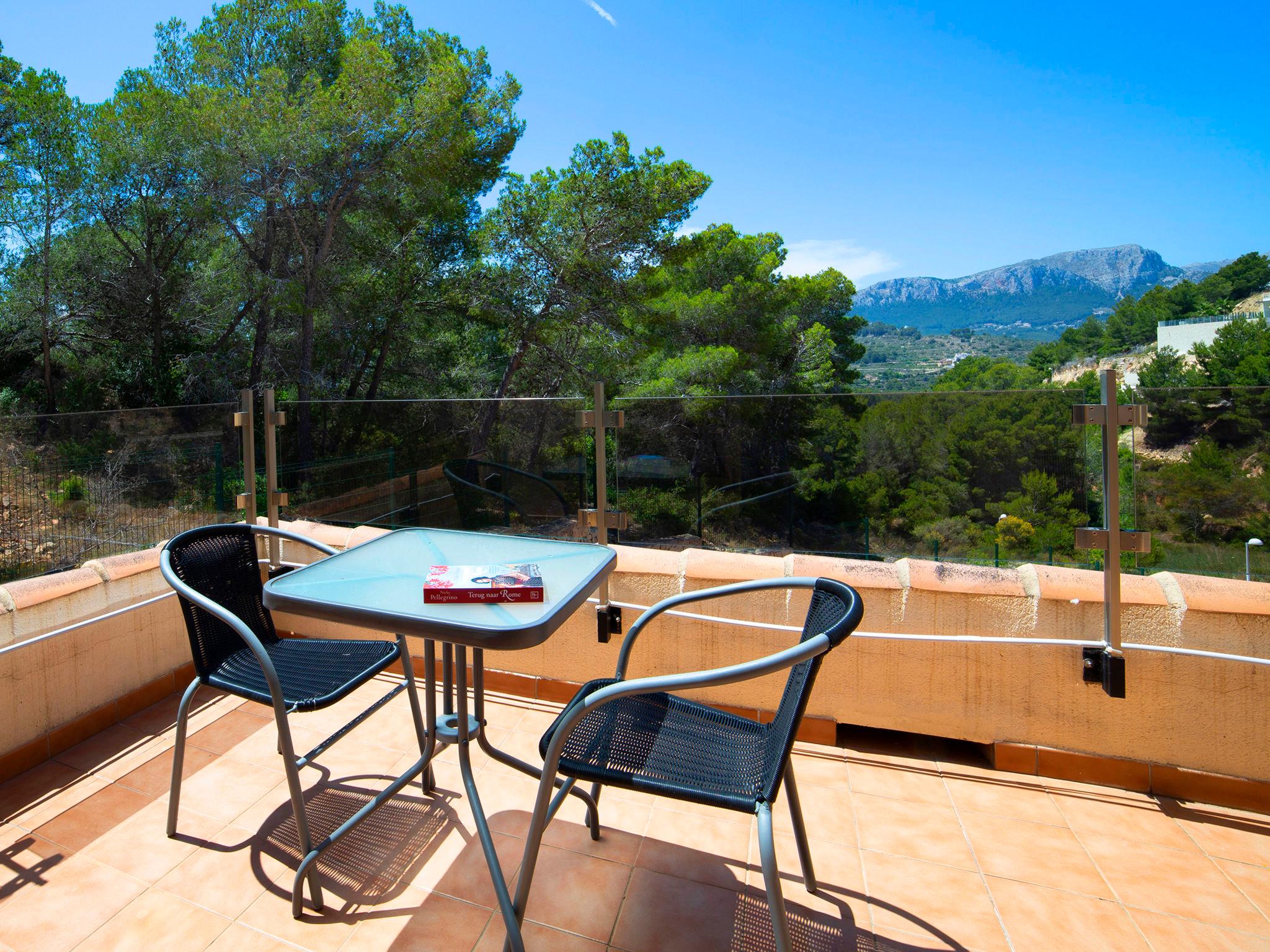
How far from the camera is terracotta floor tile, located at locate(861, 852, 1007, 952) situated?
1396 mm

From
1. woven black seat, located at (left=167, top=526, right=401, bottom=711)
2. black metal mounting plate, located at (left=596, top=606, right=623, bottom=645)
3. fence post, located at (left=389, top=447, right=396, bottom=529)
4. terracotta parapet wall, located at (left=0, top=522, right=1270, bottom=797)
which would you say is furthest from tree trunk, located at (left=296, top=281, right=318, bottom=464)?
black metal mounting plate, located at (left=596, top=606, right=623, bottom=645)

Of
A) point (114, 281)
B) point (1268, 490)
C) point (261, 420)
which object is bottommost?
point (1268, 490)

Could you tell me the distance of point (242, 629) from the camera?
1438 mm

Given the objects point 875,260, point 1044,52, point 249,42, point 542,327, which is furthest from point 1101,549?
point 875,260

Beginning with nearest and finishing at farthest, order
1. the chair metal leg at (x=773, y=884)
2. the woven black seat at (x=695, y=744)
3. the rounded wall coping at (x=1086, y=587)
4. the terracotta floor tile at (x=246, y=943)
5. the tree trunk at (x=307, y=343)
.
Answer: the chair metal leg at (x=773, y=884) → the woven black seat at (x=695, y=744) → the terracotta floor tile at (x=246, y=943) → the rounded wall coping at (x=1086, y=587) → the tree trunk at (x=307, y=343)

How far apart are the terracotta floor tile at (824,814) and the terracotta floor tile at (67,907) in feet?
4.72

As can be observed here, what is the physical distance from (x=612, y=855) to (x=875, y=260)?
95.5 metres

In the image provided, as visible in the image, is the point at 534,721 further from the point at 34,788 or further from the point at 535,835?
the point at 34,788

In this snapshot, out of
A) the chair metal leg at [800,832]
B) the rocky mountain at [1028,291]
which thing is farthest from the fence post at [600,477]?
the rocky mountain at [1028,291]

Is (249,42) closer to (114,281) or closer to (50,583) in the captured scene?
(114,281)

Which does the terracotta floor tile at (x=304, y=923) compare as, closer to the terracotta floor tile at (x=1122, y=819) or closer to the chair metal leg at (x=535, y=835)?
the chair metal leg at (x=535, y=835)

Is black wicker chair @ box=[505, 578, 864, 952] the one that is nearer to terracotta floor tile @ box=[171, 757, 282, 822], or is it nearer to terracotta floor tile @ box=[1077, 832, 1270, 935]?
terracotta floor tile @ box=[1077, 832, 1270, 935]

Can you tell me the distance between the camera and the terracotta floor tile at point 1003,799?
5.91 ft

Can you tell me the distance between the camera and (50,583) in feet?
7.00
